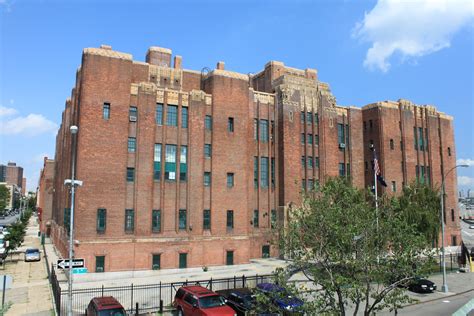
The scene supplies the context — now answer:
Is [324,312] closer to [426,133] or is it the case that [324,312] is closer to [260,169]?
[260,169]

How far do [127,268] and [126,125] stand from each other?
43.8 ft

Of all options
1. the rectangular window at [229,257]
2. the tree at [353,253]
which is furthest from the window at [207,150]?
the tree at [353,253]

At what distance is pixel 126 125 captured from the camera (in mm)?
36844

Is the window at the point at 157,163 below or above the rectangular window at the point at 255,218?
above

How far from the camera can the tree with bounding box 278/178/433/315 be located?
11469 mm

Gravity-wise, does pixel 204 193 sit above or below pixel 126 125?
below

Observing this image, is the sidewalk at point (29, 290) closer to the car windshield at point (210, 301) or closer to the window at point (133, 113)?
the car windshield at point (210, 301)

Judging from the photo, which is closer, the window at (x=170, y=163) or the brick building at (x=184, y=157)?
the brick building at (x=184, y=157)

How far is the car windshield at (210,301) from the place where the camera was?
19.2 m

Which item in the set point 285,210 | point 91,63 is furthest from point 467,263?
point 91,63

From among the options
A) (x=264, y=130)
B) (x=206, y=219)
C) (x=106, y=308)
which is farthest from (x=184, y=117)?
(x=106, y=308)

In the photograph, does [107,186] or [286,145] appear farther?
[286,145]

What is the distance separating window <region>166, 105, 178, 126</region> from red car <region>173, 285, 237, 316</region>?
21523 millimetres

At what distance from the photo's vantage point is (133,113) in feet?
124
